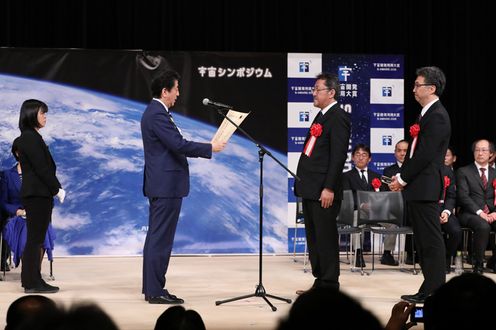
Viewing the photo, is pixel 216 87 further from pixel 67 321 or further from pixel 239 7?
pixel 67 321

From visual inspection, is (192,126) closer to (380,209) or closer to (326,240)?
(380,209)

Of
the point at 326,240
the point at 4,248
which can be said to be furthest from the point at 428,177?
the point at 4,248

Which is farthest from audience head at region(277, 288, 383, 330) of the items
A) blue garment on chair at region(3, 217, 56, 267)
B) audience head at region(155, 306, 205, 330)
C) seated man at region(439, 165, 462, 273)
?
seated man at region(439, 165, 462, 273)

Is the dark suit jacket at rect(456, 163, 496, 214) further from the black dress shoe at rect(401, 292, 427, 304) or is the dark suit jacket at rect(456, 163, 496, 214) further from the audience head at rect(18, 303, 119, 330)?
the audience head at rect(18, 303, 119, 330)

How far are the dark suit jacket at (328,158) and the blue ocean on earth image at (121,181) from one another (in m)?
3.40

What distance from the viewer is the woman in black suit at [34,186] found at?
5926 mm

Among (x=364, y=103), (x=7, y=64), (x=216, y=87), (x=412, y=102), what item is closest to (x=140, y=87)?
(x=216, y=87)

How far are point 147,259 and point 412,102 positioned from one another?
5.18m

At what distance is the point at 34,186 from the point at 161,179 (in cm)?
112

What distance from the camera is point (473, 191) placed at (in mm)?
7926

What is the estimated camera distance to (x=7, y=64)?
28.5 feet

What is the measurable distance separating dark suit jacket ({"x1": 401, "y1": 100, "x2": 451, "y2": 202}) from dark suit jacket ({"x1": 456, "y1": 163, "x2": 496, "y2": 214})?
Result: 2622mm

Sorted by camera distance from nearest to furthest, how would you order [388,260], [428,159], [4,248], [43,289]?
[428,159], [43,289], [4,248], [388,260]

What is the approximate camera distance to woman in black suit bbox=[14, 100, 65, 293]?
593 cm
